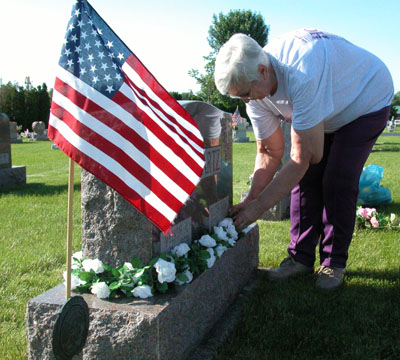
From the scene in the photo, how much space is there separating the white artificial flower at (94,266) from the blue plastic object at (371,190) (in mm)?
4271

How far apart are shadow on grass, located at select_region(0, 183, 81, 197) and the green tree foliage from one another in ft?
82.7

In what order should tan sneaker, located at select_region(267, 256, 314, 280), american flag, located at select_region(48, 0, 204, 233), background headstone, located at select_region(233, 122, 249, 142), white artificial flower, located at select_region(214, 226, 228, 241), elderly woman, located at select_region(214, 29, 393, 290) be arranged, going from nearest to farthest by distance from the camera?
american flag, located at select_region(48, 0, 204, 233), elderly woman, located at select_region(214, 29, 393, 290), white artificial flower, located at select_region(214, 226, 228, 241), tan sneaker, located at select_region(267, 256, 314, 280), background headstone, located at select_region(233, 122, 249, 142)

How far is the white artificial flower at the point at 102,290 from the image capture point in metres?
1.96

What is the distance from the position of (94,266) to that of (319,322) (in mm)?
1269

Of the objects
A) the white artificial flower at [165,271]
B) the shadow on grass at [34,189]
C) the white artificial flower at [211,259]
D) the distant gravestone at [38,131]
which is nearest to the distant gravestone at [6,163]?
the shadow on grass at [34,189]

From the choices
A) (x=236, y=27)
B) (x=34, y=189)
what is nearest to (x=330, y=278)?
(x=34, y=189)

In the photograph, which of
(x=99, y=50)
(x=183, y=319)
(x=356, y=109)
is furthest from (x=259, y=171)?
(x=99, y=50)

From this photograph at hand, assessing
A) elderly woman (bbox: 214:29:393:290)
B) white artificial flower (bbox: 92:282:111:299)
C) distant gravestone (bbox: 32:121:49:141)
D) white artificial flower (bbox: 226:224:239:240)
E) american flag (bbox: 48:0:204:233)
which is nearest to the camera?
american flag (bbox: 48:0:204:233)

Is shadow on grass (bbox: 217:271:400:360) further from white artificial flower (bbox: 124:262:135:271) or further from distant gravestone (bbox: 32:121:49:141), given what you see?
distant gravestone (bbox: 32:121:49:141)

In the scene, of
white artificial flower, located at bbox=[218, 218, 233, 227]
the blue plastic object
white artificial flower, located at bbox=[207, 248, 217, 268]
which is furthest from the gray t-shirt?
the blue plastic object

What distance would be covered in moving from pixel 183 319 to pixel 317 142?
1090mm

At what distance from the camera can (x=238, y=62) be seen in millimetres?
2070

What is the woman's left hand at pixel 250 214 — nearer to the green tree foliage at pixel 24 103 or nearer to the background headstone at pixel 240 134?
the background headstone at pixel 240 134

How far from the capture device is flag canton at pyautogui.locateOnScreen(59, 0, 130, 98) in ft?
5.76
